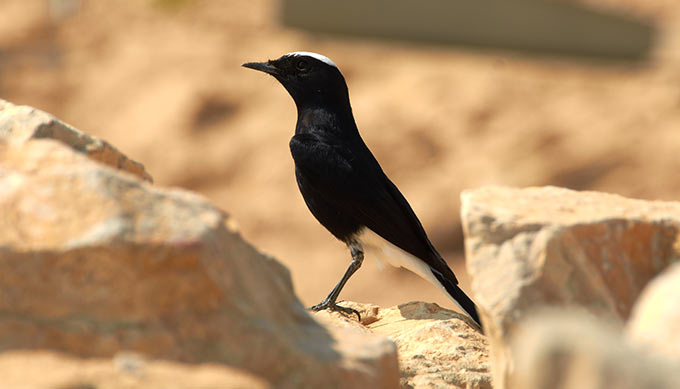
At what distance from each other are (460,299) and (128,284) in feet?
8.73

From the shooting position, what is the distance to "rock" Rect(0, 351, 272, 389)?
215 centimetres

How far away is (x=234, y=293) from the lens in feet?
8.36

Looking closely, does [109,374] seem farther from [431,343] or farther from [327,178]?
[327,178]

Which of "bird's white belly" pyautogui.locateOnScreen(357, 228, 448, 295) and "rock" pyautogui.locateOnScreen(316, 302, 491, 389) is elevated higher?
"bird's white belly" pyautogui.locateOnScreen(357, 228, 448, 295)

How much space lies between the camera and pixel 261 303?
104 inches

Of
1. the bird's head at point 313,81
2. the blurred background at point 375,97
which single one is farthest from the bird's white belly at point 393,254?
the blurred background at point 375,97

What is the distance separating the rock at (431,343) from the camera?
369cm

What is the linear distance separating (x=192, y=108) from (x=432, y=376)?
1110 cm

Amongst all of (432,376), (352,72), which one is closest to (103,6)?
(352,72)

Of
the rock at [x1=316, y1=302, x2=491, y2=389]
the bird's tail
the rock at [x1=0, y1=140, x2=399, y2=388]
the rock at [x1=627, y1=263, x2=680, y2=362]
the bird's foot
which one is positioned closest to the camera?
the rock at [x1=627, y1=263, x2=680, y2=362]

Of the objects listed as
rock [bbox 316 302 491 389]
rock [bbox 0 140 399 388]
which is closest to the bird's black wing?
rock [bbox 316 302 491 389]

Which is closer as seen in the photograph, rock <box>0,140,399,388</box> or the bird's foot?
rock <box>0,140,399,388</box>

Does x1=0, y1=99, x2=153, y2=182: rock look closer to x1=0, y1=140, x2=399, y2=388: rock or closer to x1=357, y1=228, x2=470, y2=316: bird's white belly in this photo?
x1=0, y1=140, x2=399, y2=388: rock

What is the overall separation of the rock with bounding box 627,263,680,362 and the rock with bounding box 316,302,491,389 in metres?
1.48
